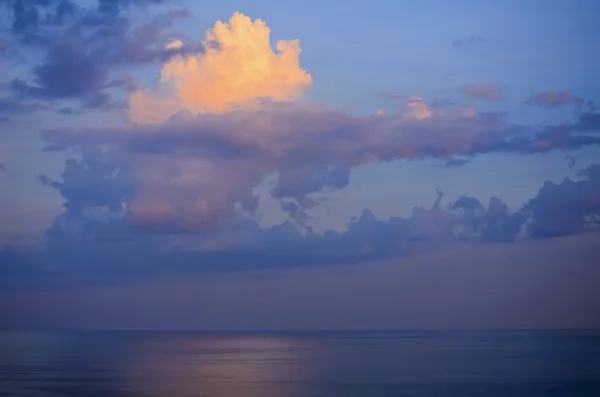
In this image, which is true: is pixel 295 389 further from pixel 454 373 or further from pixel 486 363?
pixel 486 363

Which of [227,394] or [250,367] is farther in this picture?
[250,367]

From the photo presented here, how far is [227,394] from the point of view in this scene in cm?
3058

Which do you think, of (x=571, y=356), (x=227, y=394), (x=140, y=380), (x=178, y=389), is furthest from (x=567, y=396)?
(x=571, y=356)

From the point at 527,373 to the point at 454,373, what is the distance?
362 centimetres

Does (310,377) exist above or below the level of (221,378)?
below

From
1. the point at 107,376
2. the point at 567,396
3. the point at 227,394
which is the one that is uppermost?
the point at 107,376

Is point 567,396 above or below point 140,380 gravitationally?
below

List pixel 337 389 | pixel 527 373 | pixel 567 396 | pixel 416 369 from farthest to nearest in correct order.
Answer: pixel 416 369 < pixel 527 373 < pixel 337 389 < pixel 567 396

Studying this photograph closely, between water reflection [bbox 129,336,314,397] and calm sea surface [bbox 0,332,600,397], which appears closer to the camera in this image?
calm sea surface [bbox 0,332,600,397]

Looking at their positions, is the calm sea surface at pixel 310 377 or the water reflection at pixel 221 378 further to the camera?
the water reflection at pixel 221 378

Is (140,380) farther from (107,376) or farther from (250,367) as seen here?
(250,367)

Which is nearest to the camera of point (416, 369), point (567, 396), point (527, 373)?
point (567, 396)

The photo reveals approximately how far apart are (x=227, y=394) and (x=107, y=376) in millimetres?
11499

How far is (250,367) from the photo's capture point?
1897 inches
